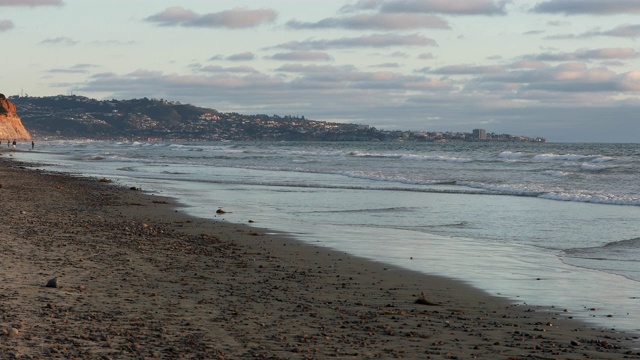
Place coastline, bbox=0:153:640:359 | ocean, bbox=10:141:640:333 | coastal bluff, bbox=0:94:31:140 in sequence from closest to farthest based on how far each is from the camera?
coastline, bbox=0:153:640:359 → ocean, bbox=10:141:640:333 → coastal bluff, bbox=0:94:31:140

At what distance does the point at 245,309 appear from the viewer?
875cm

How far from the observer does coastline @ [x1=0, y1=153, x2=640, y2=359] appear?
23.7 ft

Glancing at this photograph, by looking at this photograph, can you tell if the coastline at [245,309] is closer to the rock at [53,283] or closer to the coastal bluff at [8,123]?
the rock at [53,283]

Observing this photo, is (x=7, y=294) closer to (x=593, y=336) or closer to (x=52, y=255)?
(x=52, y=255)

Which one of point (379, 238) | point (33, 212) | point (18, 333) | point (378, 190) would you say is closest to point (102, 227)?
point (33, 212)

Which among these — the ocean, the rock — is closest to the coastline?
the rock

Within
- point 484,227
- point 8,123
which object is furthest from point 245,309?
point 8,123

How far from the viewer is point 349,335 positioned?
7.76 metres

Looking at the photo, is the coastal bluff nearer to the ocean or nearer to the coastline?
the ocean

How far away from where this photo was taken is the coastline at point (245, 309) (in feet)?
23.7

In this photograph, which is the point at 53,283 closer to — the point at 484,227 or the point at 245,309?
the point at 245,309

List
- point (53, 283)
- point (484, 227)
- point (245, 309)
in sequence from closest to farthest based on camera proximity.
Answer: point (245, 309) < point (53, 283) < point (484, 227)

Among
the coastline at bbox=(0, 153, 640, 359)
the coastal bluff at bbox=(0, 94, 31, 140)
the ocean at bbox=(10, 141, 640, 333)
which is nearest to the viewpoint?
the coastline at bbox=(0, 153, 640, 359)

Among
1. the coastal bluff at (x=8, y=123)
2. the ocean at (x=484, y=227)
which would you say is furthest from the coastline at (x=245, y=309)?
the coastal bluff at (x=8, y=123)
